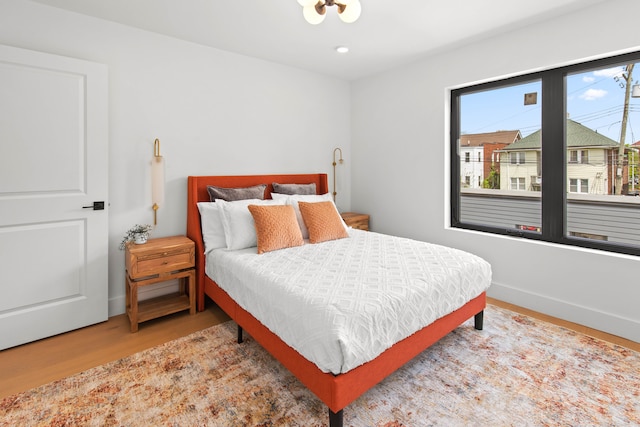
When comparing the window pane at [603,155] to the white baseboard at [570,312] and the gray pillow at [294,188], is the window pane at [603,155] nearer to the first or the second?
the white baseboard at [570,312]

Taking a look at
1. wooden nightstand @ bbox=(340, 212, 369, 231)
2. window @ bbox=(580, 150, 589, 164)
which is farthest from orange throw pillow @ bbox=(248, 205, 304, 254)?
window @ bbox=(580, 150, 589, 164)

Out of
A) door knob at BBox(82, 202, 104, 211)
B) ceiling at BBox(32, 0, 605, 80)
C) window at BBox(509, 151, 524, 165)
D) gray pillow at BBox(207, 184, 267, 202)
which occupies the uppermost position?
ceiling at BBox(32, 0, 605, 80)

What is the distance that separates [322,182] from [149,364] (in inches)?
108

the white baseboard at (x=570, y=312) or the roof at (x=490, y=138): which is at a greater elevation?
the roof at (x=490, y=138)

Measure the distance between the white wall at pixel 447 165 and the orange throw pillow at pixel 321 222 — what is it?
4.01ft

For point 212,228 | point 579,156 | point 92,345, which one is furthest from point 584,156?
point 92,345

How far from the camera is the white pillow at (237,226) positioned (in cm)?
286

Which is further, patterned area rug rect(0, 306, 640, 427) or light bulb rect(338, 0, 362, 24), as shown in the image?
light bulb rect(338, 0, 362, 24)

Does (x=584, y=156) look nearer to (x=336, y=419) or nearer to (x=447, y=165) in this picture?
(x=447, y=165)

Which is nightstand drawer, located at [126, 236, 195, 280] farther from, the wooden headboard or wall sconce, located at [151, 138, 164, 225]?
wall sconce, located at [151, 138, 164, 225]

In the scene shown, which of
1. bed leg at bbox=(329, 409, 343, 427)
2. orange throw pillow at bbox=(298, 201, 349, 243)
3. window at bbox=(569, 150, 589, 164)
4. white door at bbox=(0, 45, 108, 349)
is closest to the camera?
bed leg at bbox=(329, 409, 343, 427)

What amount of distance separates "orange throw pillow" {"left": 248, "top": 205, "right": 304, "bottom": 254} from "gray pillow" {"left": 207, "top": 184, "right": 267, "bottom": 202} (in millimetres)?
425

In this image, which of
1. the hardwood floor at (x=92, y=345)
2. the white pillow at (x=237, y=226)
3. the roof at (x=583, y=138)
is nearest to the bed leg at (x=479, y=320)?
the hardwood floor at (x=92, y=345)

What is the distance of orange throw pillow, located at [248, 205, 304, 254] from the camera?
2.76 metres
